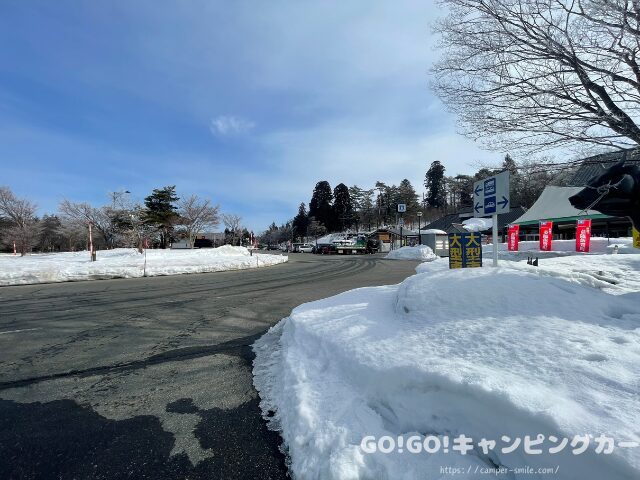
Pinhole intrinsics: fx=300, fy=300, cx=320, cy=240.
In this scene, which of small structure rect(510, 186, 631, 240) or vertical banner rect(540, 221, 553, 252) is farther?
small structure rect(510, 186, 631, 240)

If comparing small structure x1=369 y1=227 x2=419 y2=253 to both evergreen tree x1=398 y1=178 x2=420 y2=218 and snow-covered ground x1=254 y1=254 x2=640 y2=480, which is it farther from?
snow-covered ground x1=254 y1=254 x2=640 y2=480

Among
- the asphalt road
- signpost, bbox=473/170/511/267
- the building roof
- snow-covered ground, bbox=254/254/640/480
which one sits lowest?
the asphalt road

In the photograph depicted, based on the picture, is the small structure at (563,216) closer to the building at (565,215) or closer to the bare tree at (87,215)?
the building at (565,215)

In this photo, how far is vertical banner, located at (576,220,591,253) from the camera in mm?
15616

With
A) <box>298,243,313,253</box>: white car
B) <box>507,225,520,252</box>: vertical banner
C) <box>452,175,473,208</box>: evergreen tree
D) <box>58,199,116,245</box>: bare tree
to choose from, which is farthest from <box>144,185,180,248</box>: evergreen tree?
<box>452,175,473,208</box>: evergreen tree

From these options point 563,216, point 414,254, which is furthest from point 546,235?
point 414,254

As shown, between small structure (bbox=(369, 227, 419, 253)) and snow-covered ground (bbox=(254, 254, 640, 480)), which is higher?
small structure (bbox=(369, 227, 419, 253))

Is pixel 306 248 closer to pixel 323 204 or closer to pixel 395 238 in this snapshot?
pixel 395 238

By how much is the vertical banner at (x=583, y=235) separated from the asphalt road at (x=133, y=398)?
1742 cm

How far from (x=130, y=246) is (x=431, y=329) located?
33226mm

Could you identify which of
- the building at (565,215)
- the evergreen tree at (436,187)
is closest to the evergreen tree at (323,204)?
the evergreen tree at (436,187)

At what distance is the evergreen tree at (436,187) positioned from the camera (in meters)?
71.0

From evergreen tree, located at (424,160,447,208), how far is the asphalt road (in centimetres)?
7170

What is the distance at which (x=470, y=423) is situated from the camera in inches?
74.5
